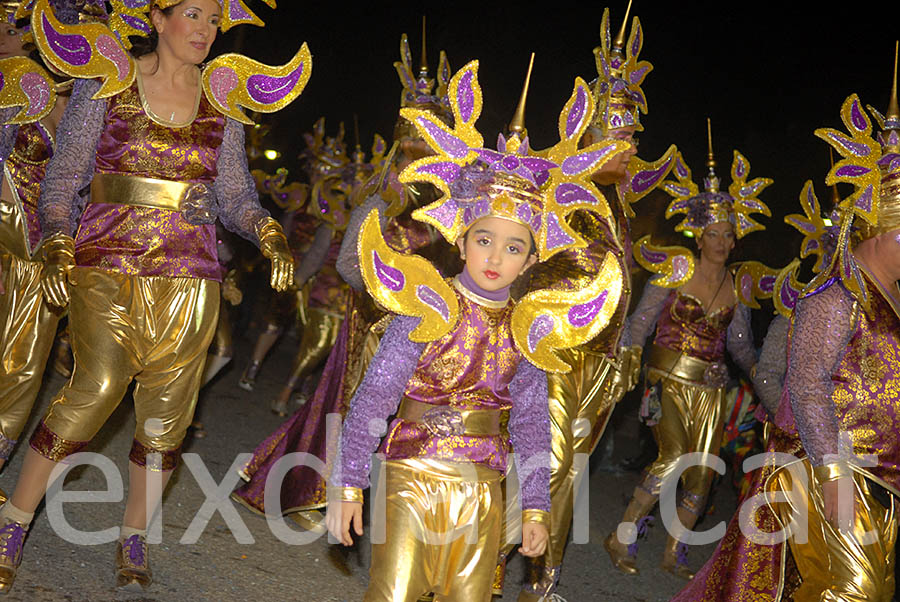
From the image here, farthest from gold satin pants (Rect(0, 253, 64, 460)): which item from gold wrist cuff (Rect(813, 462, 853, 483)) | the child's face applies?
gold wrist cuff (Rect(813, 462, 853, 483))

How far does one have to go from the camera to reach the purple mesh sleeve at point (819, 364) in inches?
141

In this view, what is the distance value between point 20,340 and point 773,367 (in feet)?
11.4

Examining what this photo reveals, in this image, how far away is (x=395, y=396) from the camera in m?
3.02

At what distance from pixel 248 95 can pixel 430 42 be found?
9647 mm

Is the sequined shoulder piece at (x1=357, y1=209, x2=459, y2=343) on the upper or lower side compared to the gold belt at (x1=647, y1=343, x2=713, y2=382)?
upper

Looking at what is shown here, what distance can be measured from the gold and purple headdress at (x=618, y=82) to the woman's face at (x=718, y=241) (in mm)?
1451

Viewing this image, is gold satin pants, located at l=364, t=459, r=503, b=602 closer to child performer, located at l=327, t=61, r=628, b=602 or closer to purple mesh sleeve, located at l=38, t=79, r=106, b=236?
child performer, located at l=327, t=61, r=628, b=602

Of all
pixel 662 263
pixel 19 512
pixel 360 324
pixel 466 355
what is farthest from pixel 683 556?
pixel 19 512

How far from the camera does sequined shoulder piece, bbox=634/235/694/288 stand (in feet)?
20.4

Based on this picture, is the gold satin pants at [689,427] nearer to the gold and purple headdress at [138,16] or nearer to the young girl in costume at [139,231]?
the young girl in costume at [139,231]

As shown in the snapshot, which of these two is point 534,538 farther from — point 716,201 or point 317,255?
point 317,255

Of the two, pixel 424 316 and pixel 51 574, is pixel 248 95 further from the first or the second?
pixel 51 574

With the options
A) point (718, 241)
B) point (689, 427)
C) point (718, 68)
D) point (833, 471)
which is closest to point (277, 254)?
point (833, 471)

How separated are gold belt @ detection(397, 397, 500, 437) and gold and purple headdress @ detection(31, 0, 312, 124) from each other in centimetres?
144
